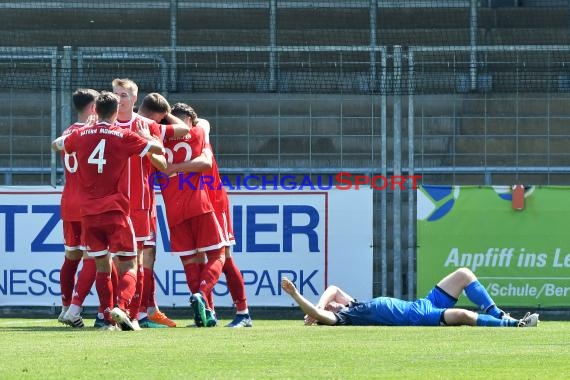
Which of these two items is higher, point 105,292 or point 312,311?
point 105,292

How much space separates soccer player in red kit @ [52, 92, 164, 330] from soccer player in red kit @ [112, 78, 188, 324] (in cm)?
33

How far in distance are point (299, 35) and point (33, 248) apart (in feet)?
18.4

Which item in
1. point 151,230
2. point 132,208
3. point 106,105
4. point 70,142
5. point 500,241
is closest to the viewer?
point 106,105

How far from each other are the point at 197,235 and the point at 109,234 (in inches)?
51.9

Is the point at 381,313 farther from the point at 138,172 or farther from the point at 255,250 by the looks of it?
the point at 255,250

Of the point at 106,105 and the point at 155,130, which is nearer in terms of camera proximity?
the point at 106,105

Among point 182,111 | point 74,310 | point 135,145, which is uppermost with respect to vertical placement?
point 182,111

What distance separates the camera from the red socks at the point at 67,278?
435 inches

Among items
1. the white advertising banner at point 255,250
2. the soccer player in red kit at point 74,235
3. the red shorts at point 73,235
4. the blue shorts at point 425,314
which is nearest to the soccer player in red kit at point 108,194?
the soccer player in red kit at point 74,235

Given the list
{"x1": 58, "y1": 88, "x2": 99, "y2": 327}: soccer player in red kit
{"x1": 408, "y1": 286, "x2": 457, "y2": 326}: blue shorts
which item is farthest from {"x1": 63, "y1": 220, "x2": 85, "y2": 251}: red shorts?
{"x1": 408, "y1": 286, "x2": 457, "y2": 326}: blue shorts

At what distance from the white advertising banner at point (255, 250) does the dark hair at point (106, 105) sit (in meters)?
4.74

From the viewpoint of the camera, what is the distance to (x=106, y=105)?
9383mm

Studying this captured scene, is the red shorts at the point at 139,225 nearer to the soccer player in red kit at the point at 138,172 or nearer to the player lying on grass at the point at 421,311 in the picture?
the soccer player in red kit at the point at 138,172

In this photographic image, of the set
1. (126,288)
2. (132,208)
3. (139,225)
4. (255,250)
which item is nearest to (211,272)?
(139,225)
